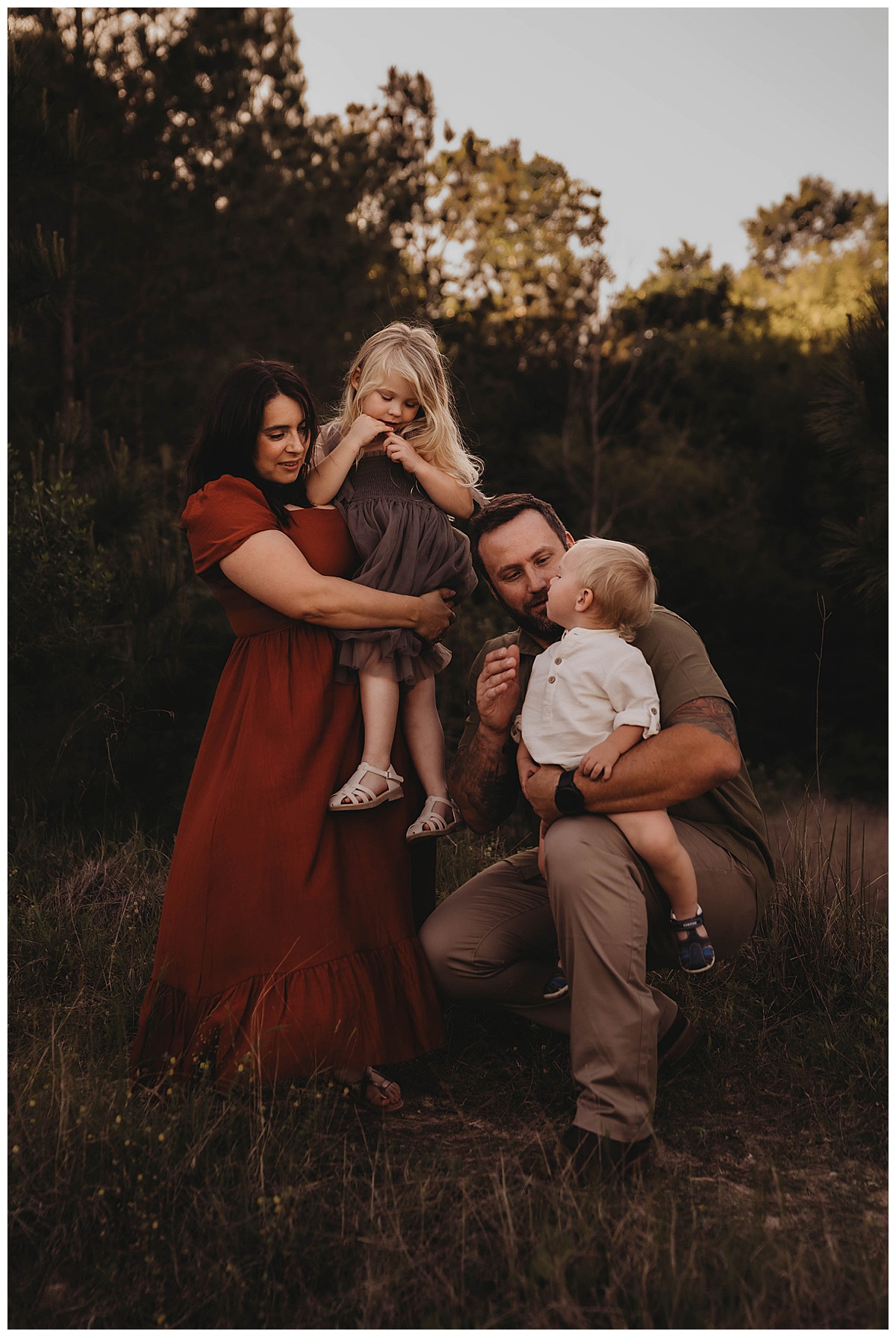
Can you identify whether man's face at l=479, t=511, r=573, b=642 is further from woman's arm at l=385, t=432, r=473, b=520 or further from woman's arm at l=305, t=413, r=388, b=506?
woman's arm at l=305, t=413, r=388, b=506

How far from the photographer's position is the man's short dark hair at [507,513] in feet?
9.59

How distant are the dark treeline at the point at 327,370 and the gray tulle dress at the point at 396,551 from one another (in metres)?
2.46

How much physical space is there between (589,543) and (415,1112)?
1.56 metres

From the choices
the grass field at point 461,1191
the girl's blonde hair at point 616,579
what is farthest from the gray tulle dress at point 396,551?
the grass field at point 461,1191

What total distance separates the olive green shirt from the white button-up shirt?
57mm

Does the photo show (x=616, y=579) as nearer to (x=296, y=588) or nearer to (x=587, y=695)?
(x=587, y=695)

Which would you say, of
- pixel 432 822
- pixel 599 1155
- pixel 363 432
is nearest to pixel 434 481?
pixel 363 432

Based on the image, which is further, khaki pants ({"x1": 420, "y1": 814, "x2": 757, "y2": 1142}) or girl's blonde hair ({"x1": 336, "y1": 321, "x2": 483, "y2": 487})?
girl's blonde hair ({"x1": 336, "y1": 321, "x2": 483, "y2": 487})

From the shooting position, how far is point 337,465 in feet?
9.82

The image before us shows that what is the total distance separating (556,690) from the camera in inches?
103

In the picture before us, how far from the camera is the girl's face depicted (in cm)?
310

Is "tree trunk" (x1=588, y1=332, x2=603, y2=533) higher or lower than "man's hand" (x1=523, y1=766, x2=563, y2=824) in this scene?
higher

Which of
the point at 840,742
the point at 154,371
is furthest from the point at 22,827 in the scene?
the point at 840,742

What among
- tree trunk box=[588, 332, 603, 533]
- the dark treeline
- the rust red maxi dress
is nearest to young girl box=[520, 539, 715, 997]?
the rust red maxi dress
